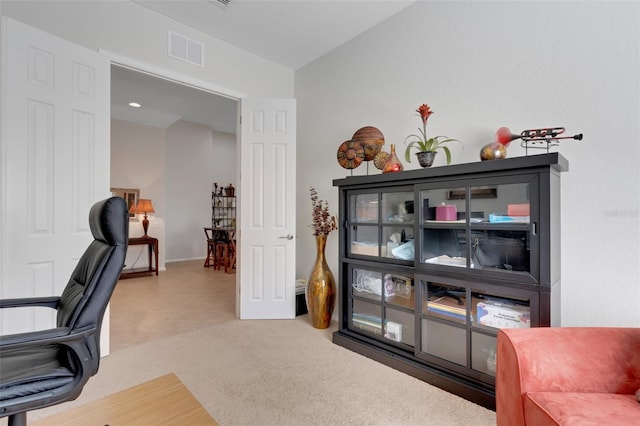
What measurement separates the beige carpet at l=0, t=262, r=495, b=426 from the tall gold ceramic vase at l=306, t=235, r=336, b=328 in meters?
0.12

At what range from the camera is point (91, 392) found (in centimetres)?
188

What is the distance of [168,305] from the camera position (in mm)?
3672

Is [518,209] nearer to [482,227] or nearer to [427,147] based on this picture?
[482,227]

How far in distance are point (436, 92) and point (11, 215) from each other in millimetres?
3192

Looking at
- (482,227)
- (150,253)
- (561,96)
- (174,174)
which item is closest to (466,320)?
(482,227)

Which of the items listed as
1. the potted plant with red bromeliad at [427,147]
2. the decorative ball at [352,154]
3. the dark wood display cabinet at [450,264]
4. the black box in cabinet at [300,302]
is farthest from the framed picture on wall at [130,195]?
the potted plant with red bromeliad at [427,147]

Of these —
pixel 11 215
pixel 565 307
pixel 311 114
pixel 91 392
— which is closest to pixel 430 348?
pixel 565 307

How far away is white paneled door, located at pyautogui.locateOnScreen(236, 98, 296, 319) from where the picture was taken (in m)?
3.25

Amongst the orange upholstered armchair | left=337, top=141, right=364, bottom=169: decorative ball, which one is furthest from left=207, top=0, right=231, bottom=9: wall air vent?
the orange upholstered armchair

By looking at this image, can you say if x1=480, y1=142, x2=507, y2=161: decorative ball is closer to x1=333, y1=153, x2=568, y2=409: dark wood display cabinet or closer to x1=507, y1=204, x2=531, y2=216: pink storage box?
x1=333, y1=153, x2=568, y2=409: dark wood display cabinet

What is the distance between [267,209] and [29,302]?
82.9 inches

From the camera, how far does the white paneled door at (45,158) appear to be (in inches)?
78.7

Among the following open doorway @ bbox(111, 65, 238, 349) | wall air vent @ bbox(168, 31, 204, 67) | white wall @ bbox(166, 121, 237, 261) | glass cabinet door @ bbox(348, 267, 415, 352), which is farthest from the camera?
white wall @ bbox(166, 121, 237, 261)

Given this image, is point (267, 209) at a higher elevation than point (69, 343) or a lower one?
higher
